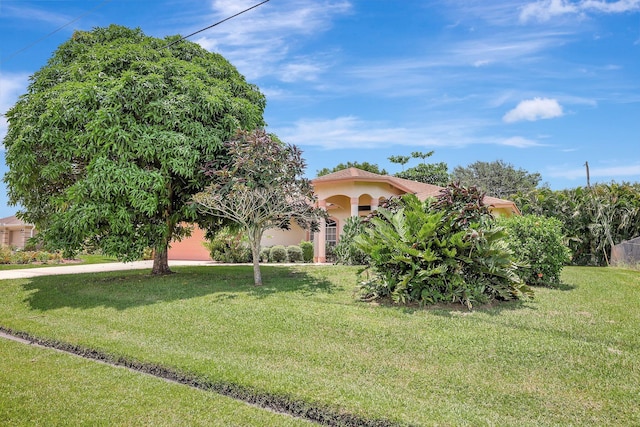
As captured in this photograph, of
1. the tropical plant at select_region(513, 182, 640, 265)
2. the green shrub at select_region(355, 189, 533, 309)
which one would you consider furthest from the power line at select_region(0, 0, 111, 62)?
the tropical plant at select_region(513, 182, 640, 265)

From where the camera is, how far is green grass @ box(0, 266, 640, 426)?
4387mm

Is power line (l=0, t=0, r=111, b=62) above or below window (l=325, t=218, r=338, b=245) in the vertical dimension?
above

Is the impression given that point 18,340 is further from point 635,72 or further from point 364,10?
point 635,72

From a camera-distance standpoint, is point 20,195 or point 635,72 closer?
point 635,72

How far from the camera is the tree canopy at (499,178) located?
149 ft

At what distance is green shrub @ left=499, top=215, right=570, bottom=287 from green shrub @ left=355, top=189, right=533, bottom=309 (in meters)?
2.27

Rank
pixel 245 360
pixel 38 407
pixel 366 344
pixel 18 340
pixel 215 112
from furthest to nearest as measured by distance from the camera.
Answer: pixel 215 112 → pixel 18 340 → pixel 366 344 → pixel 245 360 → pixel 38 407

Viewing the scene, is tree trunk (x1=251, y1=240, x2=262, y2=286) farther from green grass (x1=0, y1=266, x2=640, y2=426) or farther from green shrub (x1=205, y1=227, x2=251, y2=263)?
green shrub (x1=205, y1=227, x2=251, y2=263)

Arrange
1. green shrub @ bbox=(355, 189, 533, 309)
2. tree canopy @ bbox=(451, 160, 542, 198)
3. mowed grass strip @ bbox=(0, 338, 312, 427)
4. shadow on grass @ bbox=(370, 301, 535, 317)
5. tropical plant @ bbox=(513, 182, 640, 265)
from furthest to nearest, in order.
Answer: tree canopy @ bbox=(451, 160, 542, 198), tropical plant @ bbox=(513, 182, 640, 265), green shrub @ bbox=(355, 189, 533, 309), shadow on grass @ bbox=(370, 301, 535, 317), mowed grass strip @ bbox=(0, 338, 312, 427)

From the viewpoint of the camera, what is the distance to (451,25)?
9688 millimetres

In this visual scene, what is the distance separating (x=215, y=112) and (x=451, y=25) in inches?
247

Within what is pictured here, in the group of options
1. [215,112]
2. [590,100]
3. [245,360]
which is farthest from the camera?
[590,100]

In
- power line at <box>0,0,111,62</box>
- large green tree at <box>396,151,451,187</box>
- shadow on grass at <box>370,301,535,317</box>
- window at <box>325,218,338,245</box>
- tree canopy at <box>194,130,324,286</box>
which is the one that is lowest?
shadow on grass at <box>370,301,535,317</box>

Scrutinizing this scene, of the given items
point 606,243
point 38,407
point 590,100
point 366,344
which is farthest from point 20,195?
point 606,243
